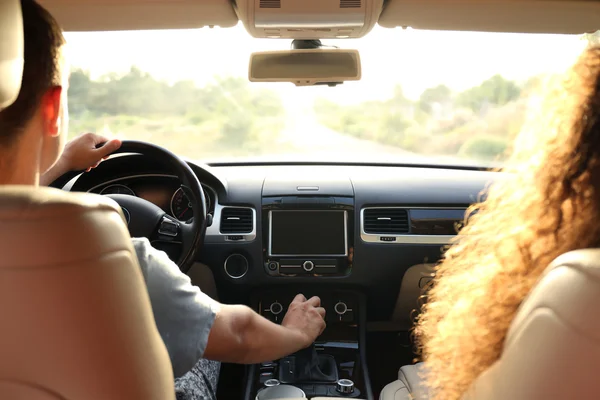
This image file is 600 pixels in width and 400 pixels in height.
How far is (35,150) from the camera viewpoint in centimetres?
146

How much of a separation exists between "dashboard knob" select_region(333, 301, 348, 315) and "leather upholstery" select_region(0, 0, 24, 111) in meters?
2.88

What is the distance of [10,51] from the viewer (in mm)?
1264

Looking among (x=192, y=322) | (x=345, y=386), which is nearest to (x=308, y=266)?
(x=345, y=386)

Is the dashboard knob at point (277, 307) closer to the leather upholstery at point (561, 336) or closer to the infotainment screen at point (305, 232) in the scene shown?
the infotainment screen at point (305, 232)

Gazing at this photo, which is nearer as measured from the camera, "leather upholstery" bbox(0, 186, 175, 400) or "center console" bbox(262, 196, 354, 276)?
"leather upholstery" bbox(0, 186, 175, 400)

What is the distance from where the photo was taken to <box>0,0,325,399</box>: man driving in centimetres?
143

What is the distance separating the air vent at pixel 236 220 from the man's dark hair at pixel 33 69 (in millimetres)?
2406

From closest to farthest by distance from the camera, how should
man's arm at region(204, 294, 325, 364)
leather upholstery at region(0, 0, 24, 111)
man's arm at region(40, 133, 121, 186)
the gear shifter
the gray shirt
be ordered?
1. leather upholstery at region(0, 0, 24, 111)
2. the gray shirt
3. man's arm at region(204, 294, 325, 364)
4. man's arm at region(40, 133, 121, 186)
5. the gear shifter

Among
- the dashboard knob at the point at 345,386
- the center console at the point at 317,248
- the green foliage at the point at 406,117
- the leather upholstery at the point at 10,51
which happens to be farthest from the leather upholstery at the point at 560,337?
the green foliage at the point at 406,117

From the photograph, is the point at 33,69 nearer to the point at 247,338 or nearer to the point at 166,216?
the point at 247,338

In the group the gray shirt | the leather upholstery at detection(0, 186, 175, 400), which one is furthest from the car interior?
the gray shirt

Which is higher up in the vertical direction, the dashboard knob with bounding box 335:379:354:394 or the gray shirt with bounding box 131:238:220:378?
the gray shirt with bounding box 131:238:220:378

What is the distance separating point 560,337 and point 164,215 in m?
2.22

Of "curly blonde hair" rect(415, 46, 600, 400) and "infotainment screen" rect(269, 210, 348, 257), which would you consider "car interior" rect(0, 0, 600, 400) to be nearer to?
"infotainment screen" rect(269, 210, 348, 257)
